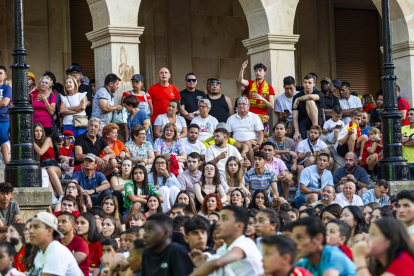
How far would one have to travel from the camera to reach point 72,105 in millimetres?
16062

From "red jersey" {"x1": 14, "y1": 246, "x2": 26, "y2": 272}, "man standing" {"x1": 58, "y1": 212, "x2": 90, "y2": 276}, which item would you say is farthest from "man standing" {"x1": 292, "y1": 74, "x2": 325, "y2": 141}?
"red jersey" {"x1": 14, "y1": 246, "x2": 26, "y2": 272}

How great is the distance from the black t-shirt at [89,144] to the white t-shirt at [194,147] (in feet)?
5.48

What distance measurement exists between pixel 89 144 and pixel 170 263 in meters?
7.54

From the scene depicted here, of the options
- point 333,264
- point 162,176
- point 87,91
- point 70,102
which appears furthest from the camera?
point 87,91

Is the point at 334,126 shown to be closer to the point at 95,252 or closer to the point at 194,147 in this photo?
the point at 194,147

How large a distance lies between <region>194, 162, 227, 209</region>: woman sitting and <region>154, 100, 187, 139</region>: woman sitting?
2045 millimetres

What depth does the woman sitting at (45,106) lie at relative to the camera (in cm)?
1582

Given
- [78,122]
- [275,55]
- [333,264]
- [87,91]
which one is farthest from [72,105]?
A: [333,264]

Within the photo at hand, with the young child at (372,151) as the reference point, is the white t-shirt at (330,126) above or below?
above

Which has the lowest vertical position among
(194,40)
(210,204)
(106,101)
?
(210,204)

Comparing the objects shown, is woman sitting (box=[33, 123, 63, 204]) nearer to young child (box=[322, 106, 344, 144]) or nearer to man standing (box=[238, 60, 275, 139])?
man standing (box=[238, 60, 275, 139])

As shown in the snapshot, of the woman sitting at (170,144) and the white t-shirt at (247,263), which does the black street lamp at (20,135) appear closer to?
the woman sitting at (170,144)

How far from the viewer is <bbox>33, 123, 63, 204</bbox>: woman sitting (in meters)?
14.2

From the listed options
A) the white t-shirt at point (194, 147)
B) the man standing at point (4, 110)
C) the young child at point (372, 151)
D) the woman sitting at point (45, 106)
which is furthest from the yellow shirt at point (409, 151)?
the man standing at point (4, 110)
